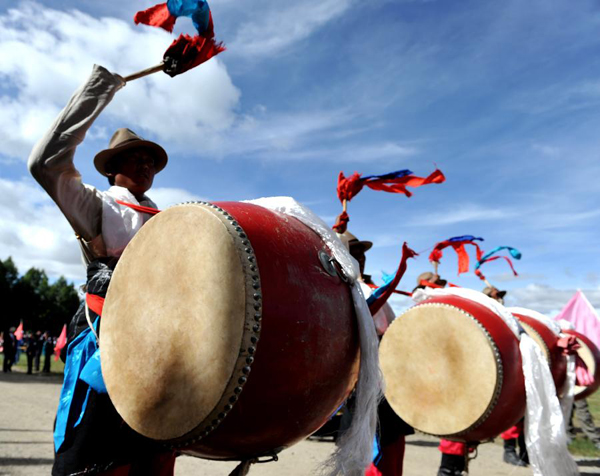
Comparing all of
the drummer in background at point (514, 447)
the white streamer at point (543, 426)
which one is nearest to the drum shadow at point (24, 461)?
the white streamer at point (543, 426)

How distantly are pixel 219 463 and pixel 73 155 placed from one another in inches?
167

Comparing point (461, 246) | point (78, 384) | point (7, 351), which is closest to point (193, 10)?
point (78, 384)

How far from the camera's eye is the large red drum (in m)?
1.41

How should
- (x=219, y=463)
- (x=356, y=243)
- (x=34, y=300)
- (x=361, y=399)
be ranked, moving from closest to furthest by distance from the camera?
(x=361, y=399) → (x=356, y=243) → (x=219, y=463) → (x=34, y=300)

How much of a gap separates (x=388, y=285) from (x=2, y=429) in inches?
237

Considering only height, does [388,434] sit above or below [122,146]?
below

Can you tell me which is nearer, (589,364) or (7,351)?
(589,364)

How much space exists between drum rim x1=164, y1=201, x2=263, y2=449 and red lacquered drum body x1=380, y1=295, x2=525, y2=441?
2090mm

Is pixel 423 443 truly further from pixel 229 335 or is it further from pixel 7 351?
pixel 7 351

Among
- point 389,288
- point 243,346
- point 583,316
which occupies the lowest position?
point 243,346

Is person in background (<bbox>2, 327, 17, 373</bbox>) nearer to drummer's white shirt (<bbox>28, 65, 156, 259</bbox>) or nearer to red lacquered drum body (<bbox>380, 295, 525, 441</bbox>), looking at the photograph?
red lacquered drum body (<bbox>380, 295, 525, 441</bbox>)

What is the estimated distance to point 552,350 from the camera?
172 inches

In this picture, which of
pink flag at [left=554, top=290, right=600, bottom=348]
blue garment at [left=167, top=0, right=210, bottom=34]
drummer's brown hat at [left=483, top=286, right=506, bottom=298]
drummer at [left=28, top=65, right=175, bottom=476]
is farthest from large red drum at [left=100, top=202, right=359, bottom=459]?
pink flag at [left=554, top=290, right=600, bottom=348]

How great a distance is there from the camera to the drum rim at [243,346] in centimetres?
138
